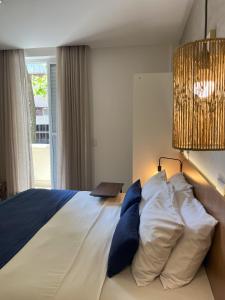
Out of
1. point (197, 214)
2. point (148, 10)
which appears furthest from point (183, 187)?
point (148, 10)

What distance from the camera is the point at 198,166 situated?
1997 mm

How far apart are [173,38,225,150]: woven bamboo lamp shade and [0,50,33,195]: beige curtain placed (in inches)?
140

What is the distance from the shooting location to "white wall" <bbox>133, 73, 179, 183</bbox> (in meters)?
3.12

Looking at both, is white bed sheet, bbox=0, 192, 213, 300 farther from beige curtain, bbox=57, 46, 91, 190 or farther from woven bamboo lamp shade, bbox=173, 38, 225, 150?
beige curtain, bbox=57, 46, 91, 190

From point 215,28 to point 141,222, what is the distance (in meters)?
1.26

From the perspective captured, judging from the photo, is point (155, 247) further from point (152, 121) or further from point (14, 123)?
point (14, 123)

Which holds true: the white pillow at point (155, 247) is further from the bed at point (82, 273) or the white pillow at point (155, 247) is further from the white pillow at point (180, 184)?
the white pillow at point (180, 184)

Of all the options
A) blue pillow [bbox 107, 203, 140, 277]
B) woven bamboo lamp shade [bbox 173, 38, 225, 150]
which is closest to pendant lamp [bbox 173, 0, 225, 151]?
woven bamboo lamp shade [bbox 173, 38, 225, 150]

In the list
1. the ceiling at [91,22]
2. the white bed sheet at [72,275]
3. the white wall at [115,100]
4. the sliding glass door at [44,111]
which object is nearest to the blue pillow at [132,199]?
the white bed sheet at [72,275]

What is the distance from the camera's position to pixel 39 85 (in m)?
4.29

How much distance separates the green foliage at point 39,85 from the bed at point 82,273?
2977 mm

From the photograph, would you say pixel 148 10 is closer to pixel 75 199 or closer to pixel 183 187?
pixel 183 187

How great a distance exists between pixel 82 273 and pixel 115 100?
2.94 m

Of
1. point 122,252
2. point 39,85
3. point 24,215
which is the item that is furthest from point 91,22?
point 122,252
